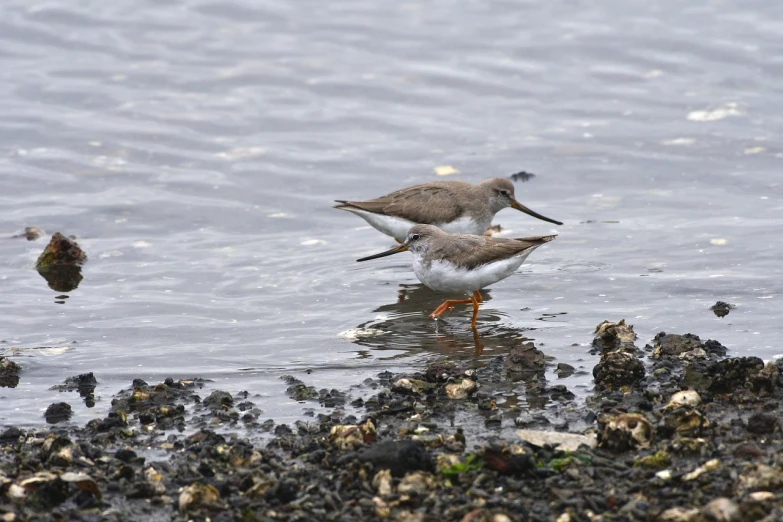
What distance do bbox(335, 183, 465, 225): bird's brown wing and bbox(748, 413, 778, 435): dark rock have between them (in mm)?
6204

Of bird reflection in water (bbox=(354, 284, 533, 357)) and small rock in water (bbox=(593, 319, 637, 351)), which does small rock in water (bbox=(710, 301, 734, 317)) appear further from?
bird reflection in water (bbox=(354, 284, 533, 357))


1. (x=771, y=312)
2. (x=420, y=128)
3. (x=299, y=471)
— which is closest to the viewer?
(x=299, y=471)

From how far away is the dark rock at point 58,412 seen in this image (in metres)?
7.53

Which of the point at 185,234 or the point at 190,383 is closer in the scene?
the point at 190,383

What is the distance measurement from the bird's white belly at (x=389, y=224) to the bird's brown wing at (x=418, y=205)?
0.04m

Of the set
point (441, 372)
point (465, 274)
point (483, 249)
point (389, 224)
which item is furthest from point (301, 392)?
point (389, 224)

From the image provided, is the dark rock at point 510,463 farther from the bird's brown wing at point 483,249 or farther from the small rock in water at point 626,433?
the bird's brown wing at point 483,249

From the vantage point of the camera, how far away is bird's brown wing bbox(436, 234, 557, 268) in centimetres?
1016

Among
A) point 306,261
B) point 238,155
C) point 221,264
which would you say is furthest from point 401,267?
point 238,155

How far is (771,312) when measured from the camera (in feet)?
31.2

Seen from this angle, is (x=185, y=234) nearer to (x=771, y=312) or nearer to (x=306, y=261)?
(x=306, y=261)

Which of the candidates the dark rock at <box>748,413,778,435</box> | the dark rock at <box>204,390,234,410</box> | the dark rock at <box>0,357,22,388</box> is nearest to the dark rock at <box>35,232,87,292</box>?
the dark rock at <box>0,357,22,388</box>

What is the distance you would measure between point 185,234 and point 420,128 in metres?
4.52

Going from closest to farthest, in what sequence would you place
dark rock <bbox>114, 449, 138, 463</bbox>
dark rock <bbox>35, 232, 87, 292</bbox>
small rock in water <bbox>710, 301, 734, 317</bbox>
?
dark rock <bbox>114, 449, 138, 463</bbox>
small rock in water <bbox>710, 301, 734, 317</bbox>
dark rock <bbox>35, 232, 87, 292</bbox>
